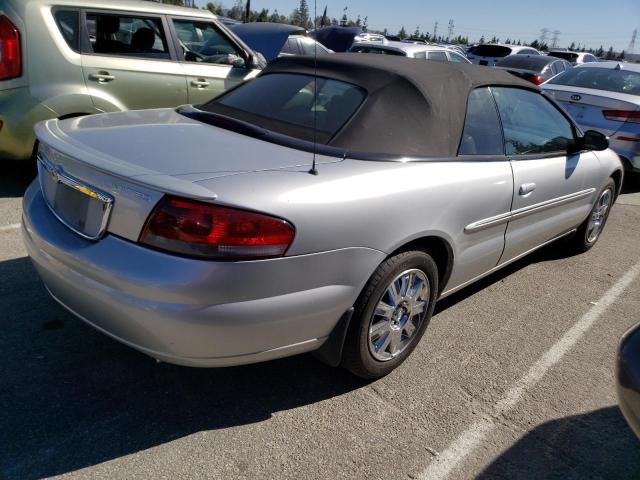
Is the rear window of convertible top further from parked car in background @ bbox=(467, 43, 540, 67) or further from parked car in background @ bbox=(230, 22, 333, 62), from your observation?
parked car in background @ bbox=(467, 43, 540, 67)

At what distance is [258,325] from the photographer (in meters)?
2.25

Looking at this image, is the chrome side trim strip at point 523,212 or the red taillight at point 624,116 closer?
the chrome side trim strip at point 523,212

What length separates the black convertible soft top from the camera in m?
2.83

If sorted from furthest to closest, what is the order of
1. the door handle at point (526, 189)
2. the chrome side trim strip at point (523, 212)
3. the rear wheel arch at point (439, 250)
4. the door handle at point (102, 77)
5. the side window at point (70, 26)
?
1. the door handle at point (102, 77)
2. the side window at point (70, 26)
3. the door handle at point (526, 189)
4. the chrome side trim strip at point (523, 212)
5. the rear wheel arch at point (439, 250)

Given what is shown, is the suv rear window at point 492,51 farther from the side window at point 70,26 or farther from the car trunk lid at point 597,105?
the side window at point 70,26

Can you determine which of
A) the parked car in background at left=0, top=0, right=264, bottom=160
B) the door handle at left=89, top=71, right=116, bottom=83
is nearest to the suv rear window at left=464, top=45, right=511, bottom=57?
the parked car in background at left=0, top=0, right=264, bottom=160

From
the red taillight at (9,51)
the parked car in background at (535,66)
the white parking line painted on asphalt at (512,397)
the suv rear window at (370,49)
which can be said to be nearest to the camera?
the white parking line painted on asphalt at (512,397)

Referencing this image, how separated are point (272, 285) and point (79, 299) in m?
0.83

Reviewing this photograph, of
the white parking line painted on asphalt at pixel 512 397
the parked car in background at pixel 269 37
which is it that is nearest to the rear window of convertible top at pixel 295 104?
the white parking line painted on asphalt at pixel 512 397

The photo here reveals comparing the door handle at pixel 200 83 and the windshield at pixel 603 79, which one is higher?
the windshield at pixel 603 79

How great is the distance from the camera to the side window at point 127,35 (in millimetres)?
5363

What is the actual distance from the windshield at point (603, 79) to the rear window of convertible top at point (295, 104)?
5.80 m

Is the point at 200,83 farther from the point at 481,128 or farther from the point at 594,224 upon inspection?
the point at 594,224

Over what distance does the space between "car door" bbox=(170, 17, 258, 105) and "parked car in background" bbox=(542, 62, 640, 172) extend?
12.6 ft
